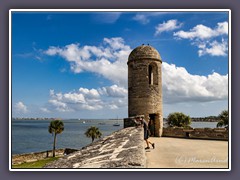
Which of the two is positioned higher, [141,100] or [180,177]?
[141,100]

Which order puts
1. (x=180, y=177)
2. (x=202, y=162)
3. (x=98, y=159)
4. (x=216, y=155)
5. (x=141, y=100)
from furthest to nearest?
(x=141, y=100)
(x=216, y=155)
(x=202, y=162)
(x=180, y=177)
(x=98, y=159)

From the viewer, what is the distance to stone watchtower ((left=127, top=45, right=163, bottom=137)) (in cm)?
1395

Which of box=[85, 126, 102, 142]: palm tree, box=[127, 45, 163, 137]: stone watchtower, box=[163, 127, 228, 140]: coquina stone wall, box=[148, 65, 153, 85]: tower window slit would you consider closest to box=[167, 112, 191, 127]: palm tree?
box=[85, 126, 102, 142]: palm tree

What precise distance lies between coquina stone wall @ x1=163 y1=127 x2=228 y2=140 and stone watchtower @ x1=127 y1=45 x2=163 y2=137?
0.62 m

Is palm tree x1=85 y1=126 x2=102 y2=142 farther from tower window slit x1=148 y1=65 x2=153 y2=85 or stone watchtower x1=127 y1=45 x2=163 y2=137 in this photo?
tower window slit x1=148 y1=65 x2=153 y2=85

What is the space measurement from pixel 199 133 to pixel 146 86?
3749 mm

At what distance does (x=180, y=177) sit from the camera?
520cm

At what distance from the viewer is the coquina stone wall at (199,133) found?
12188mm

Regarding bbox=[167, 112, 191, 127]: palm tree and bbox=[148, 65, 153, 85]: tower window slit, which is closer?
bbox=[148, 65, 153, 85]: tower window slit

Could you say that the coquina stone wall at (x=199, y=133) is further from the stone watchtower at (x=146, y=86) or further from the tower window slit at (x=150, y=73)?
the tower window slit at (x=150, y=73)
